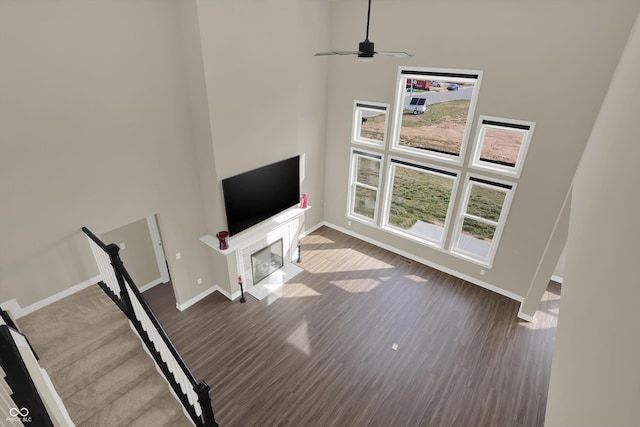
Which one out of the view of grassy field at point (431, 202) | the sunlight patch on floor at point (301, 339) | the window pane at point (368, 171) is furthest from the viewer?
the window pane at point (368, 171)

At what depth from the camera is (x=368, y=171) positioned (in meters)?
8.43

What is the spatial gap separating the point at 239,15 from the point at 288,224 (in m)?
4.23

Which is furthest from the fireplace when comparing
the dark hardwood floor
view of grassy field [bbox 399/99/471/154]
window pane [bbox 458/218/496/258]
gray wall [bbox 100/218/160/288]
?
window pane [bbox 458/218/496/258]

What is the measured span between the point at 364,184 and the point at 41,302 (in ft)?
22.3

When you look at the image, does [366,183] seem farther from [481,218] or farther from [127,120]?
[127,120]

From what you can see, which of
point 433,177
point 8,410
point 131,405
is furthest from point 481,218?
point 8,410

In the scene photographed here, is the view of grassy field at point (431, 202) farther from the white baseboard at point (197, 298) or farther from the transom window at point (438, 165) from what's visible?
the white baseboard at point (197, 298)

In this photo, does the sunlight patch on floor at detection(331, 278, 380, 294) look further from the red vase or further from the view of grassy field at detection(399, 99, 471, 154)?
the view of grassy field at detection(399, 99, 471, 154)

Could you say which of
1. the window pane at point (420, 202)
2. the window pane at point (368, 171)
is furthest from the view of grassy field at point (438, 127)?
the window pane at point (368, 171)

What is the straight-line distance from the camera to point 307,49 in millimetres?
7305

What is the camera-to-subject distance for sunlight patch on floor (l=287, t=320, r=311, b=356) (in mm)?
5832

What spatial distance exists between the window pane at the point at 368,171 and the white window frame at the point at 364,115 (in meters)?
0.44

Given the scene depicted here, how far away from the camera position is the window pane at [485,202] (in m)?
6.66

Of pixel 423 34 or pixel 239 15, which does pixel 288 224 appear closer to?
pixel 239 15
